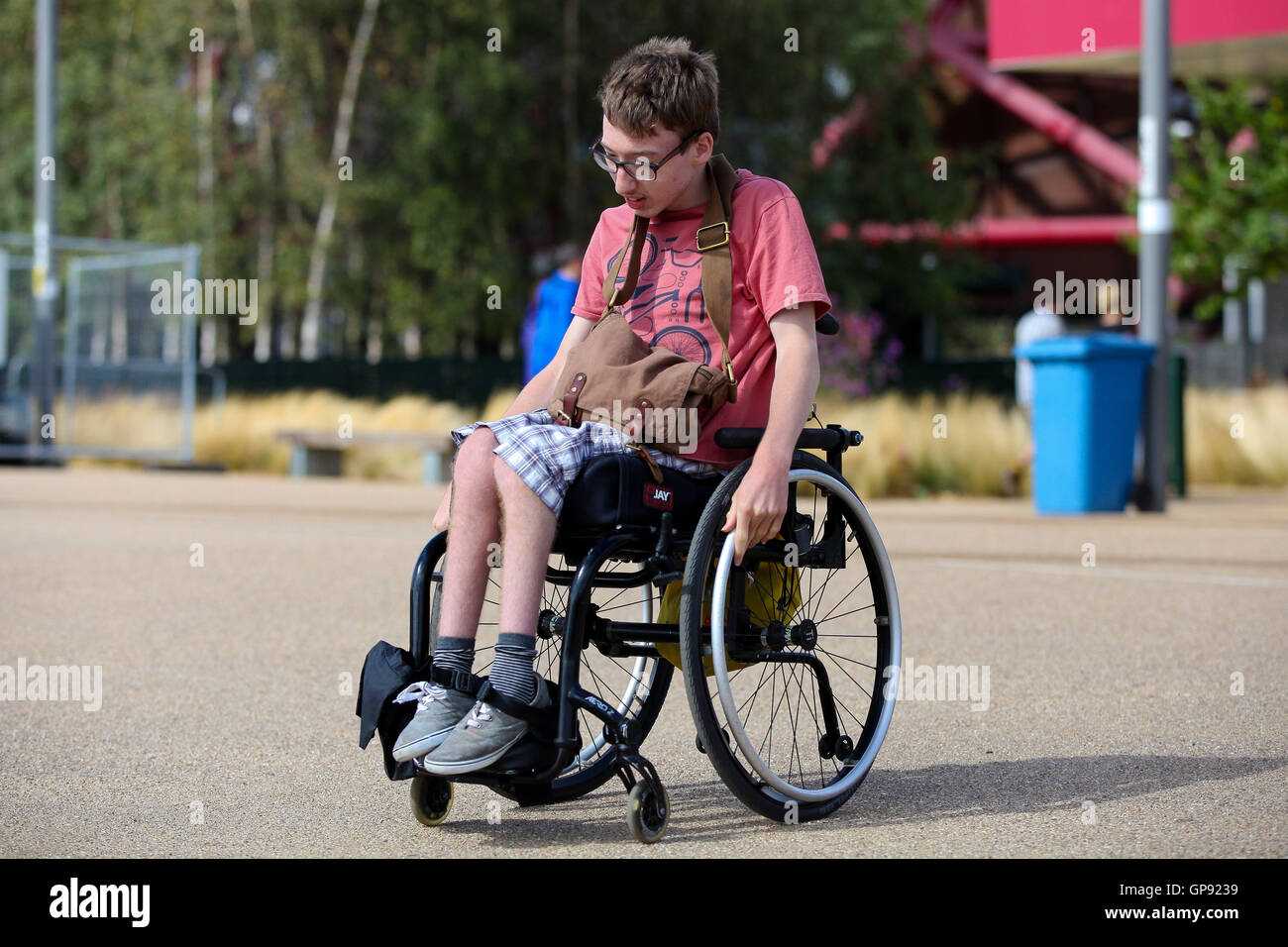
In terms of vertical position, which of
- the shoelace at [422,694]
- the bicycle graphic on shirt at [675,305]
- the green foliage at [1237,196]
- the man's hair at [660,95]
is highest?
the green foliage at [1237,196]

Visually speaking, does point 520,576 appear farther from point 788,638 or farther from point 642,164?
point 642,164

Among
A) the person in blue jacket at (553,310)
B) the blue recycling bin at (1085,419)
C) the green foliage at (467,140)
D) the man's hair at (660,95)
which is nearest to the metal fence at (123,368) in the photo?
the green foliage at (467,140)

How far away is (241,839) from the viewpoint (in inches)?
148

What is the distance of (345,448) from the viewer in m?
18.6

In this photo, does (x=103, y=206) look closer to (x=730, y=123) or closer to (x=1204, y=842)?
(x=730, y=123)

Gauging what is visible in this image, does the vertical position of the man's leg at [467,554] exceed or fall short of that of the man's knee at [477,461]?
it falls short

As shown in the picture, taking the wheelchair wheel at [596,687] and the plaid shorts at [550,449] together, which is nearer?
the plaid shorts at [550,449]

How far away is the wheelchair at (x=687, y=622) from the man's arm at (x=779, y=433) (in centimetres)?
5

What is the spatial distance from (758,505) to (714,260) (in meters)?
0.60

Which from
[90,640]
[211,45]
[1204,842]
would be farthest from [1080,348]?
[211,45]

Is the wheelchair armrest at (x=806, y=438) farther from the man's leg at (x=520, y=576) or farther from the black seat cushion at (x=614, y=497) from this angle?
the man's leg at (x=520, y=576)

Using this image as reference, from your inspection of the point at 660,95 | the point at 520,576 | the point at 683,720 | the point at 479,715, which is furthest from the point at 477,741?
the point at 683,720

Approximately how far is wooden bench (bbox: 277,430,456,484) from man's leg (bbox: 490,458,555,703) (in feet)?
43.4

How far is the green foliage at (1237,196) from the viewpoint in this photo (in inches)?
1054
